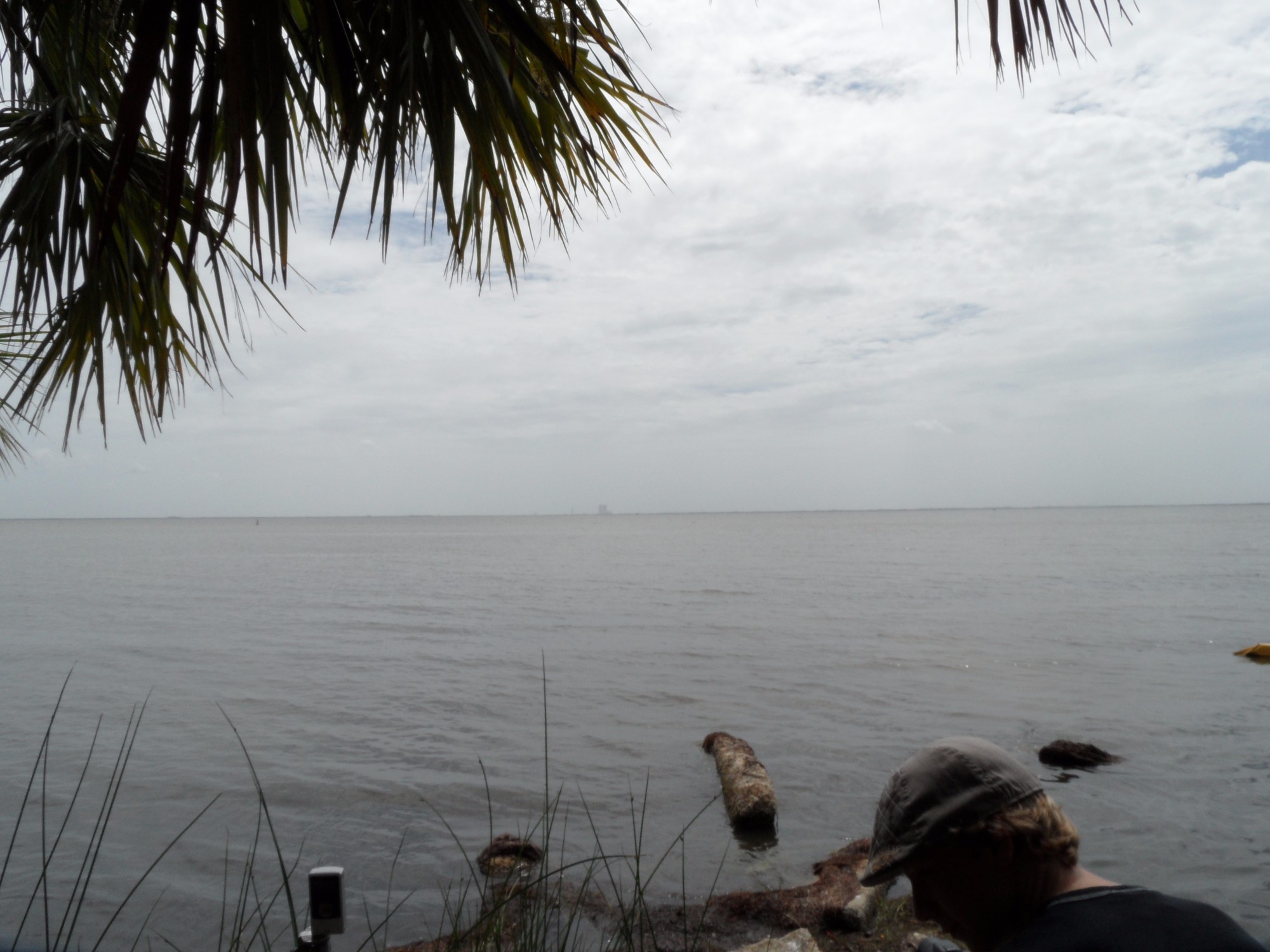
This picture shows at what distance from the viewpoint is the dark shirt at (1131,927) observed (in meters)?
1.22

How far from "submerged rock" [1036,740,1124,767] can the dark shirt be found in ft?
28.6

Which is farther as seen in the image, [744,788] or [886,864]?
[744,788]

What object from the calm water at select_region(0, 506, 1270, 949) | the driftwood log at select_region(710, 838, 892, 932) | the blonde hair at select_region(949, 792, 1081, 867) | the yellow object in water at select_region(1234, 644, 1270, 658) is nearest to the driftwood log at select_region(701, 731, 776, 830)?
the calm water at select_region(0, 506, 1270, 949)

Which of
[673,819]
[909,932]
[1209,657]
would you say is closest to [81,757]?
[673,819]

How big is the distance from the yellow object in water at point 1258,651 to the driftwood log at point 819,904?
498 inches

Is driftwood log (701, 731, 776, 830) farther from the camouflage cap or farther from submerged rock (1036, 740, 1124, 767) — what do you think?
the camouflage cap

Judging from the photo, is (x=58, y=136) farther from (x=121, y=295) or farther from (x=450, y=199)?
(x=450, y=199)

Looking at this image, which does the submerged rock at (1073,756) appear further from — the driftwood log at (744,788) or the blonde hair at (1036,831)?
the blonde hair at (1036,831)

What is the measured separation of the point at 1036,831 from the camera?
4.86 ft

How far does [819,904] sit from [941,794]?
4625 millimetres

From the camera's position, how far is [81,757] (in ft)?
31.7

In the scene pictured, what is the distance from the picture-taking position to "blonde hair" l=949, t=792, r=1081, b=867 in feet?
4.84

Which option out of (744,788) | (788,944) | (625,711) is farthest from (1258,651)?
(788,944)

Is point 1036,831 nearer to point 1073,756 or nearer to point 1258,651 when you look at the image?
point 1073,756
